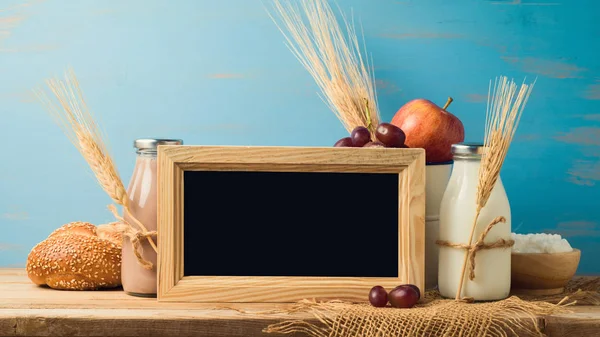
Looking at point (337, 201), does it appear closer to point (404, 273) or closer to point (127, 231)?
point (404, 273)

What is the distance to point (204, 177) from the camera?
51.1 inches

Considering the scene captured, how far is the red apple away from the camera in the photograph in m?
1.42

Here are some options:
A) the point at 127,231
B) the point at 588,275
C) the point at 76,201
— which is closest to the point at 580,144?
the point at 588,275

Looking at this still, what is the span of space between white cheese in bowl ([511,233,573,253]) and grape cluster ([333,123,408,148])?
30 cm

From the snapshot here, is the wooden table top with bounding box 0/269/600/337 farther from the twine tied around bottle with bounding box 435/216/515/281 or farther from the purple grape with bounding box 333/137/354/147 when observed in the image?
the purple grape with bounding box 333/137/354/147

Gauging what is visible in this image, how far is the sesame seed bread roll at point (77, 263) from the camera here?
1.37 meters

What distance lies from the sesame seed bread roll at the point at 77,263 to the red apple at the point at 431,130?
0.60m

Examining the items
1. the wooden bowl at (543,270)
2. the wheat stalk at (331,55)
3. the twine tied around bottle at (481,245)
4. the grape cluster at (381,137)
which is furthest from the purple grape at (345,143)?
the wooden bowl at (543,270)

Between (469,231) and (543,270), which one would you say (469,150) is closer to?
(469,231)

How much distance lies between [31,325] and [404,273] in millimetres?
630

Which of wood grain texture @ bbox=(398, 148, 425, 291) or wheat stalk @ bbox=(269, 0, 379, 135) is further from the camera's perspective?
wheat stalk @ bbox=(269, 0, 379, 135)

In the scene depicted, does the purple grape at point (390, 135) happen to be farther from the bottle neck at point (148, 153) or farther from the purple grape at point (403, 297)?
the bottle neck at point (148, 153)

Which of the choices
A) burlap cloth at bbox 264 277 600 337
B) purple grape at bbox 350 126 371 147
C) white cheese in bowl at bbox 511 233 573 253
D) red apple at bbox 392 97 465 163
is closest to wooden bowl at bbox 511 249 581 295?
white cheese in bowl at bbox 511 233 573 253

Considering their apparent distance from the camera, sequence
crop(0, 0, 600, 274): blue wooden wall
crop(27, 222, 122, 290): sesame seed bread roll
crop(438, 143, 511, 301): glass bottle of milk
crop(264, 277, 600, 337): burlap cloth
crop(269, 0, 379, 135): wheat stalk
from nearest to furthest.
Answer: crop(264, 277, 600, 337): burlap cloth < crop(438, 143, 511, 301): glass bottle of milk < crop(27, 222, 122, 290): sesame seed bread roll < crop(269, 0, 379, 135): wheat stalk < crop(0, 0, 600, 274): blue wooden wall
